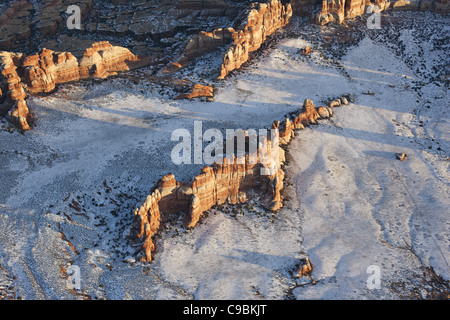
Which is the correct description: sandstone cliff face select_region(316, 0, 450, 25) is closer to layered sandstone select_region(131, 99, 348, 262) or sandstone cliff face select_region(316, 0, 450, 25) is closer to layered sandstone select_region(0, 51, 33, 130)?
layered sandstone select_region(131, 99, 348, 262)

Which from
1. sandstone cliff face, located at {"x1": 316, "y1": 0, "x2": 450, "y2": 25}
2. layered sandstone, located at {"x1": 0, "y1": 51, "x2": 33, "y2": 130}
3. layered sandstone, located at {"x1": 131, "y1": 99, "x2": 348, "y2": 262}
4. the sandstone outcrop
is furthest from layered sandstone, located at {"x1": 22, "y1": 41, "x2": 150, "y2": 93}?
sandstone cliff face, located at {"x1": 316, "y1": 0, "x2": 450, "y2": 25}

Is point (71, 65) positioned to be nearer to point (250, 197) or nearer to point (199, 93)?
point (199, 93)

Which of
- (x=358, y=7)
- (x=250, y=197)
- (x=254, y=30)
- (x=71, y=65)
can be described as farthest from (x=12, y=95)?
(x=358, y=7)

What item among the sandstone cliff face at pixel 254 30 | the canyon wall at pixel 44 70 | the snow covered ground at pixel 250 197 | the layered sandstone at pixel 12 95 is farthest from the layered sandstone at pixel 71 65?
the sandstone cliff face at pixel 254 30

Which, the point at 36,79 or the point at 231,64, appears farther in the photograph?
the point at 231,64

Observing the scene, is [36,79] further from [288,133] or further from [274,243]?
[274,243]

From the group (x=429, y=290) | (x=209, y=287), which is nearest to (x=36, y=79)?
(x=209, y=287)

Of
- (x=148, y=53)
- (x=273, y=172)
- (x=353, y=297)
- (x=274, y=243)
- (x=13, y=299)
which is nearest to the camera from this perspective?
(x=13, y=299)

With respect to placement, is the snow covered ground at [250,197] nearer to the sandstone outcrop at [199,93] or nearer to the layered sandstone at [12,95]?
the sandstone outcrop at [199,93]
